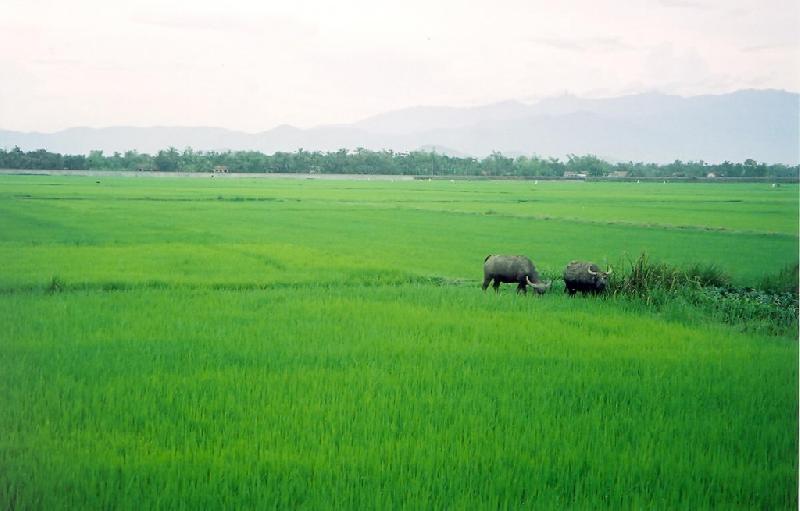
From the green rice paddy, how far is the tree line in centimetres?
681

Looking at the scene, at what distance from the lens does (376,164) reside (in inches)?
1040

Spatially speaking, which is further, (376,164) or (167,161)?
(376,164)

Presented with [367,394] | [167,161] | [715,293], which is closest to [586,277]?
[715,293]

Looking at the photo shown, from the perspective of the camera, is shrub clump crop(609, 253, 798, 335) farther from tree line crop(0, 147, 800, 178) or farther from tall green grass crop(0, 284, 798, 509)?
tree line crop(0, 147, 800, 178)

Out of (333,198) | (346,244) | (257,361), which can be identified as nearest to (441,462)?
(257,361)

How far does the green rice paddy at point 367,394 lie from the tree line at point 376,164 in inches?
268

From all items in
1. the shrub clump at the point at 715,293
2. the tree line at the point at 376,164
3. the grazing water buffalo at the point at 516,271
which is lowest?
the shrub clump at the point at 715,293

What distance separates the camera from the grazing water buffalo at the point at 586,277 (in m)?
6.28

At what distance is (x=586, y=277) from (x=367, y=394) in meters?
3.39

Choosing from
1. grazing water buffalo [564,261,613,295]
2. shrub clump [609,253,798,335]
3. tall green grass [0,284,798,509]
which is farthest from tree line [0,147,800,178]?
tall green grass [0,284,798,509]

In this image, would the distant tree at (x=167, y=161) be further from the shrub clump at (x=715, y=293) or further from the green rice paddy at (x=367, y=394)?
the shrub clump at (x=715, y=293)

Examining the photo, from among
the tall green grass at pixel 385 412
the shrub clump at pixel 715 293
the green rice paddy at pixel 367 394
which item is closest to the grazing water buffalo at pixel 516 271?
the green rice paddy at pixel 367 394

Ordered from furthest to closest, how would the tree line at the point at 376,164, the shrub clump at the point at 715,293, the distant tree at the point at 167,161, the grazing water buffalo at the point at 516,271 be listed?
1. the distant tree at the point at 167,161
2. the tree line at the point at 376,164
3. the grazing water buffalo at the point at 516,271
4. the shrub clump at the point at 715,293

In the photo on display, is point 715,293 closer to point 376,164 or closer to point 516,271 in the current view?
point 516,271
